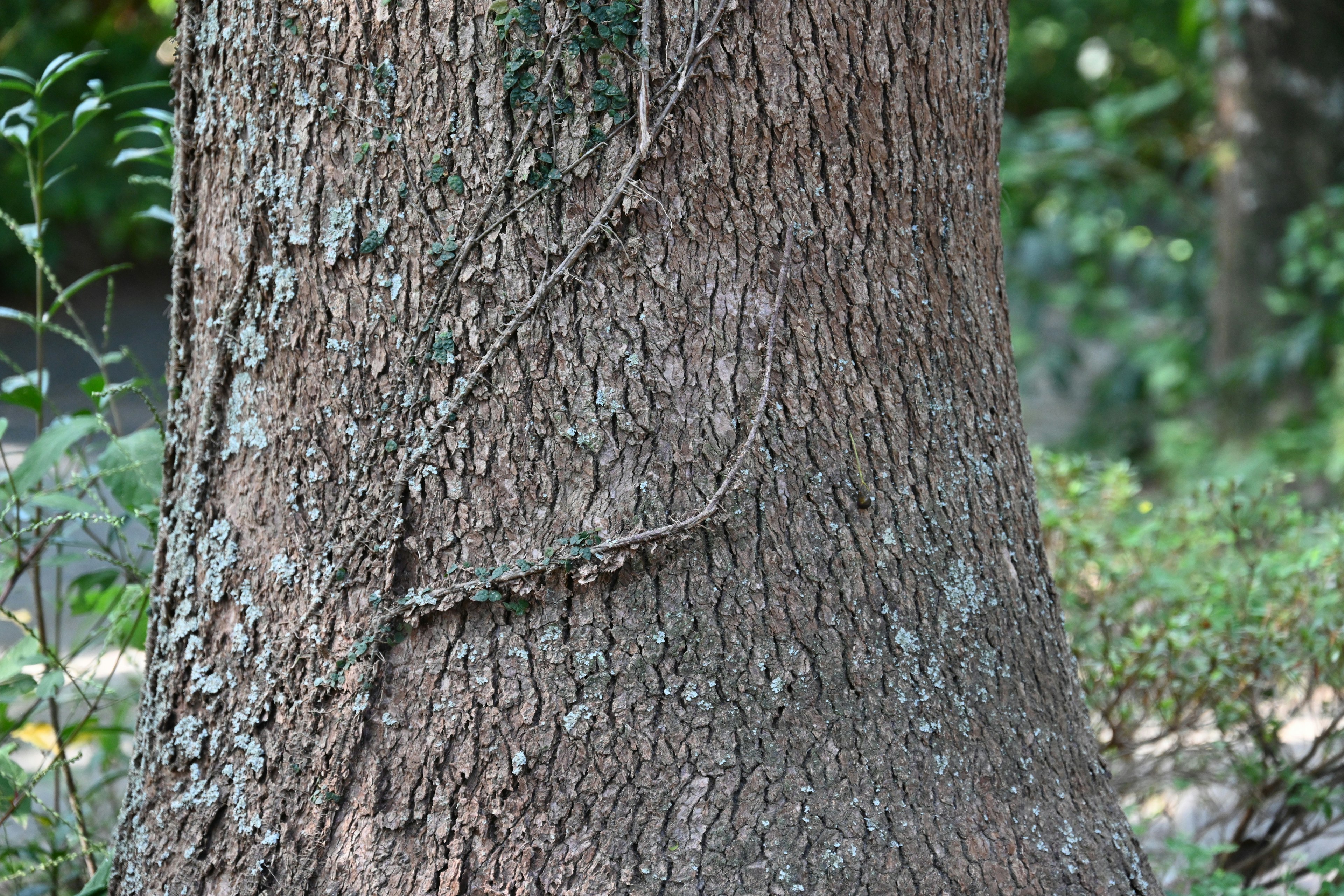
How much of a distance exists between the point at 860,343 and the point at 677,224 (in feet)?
0.95

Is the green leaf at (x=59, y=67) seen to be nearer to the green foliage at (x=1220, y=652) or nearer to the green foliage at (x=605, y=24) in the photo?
the green foliage at (x=605, y=24)

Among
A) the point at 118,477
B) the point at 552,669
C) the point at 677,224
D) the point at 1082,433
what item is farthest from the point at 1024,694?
the point at 1082,433

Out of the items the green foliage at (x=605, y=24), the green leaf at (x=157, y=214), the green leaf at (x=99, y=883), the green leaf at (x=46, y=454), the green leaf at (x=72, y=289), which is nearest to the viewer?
the green foliage at (x=605, y=24)

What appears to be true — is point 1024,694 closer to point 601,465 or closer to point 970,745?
point 970,745

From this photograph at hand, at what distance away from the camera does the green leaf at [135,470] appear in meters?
1.77

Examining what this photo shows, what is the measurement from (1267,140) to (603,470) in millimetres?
5221

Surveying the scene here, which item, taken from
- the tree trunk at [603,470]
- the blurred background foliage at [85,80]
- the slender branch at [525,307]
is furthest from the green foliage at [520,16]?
Answer: the blurred background foliage at [85,80]

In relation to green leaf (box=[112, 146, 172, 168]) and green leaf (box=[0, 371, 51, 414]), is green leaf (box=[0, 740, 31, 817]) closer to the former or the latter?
green leaf (box=[0, 371, 51, 414])

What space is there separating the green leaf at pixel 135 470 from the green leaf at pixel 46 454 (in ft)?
0.26

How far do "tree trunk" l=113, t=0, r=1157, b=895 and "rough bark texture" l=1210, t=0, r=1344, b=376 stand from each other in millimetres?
4636

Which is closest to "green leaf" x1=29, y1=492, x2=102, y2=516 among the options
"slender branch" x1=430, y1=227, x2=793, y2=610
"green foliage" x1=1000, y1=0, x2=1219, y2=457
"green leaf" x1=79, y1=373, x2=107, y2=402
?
"green leaf" x1=79, y1=373, x2=107, y2=402

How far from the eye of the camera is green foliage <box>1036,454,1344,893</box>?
7.23ft

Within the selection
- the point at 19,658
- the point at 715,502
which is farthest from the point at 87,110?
the point at 715,502

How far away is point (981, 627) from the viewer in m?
1.43
